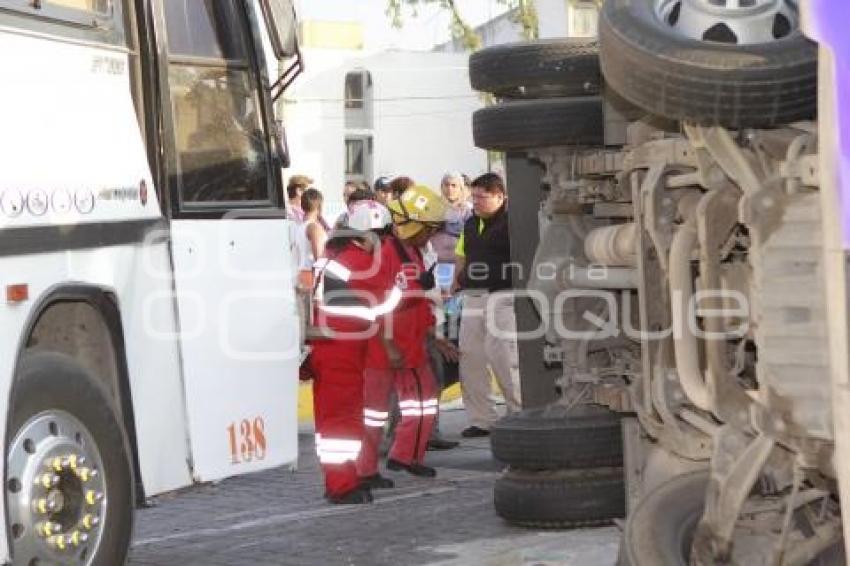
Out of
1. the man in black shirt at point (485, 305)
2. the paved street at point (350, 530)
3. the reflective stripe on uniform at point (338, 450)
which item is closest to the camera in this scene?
the paved street at point (350, 530)

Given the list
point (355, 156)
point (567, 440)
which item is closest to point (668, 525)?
point (567, 440)

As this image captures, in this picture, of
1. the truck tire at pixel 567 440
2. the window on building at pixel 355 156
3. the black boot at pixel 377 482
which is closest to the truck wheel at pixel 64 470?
the truck tire at pixel 567 440

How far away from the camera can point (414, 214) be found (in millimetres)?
10102

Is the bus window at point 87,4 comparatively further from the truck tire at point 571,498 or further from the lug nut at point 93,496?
the truck tire at point 571,498

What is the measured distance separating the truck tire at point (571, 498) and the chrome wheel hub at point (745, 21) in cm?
290

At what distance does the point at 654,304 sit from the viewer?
6375mm

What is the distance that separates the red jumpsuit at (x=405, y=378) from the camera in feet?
32.2

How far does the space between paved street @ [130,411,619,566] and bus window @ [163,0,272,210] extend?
4.35 ft

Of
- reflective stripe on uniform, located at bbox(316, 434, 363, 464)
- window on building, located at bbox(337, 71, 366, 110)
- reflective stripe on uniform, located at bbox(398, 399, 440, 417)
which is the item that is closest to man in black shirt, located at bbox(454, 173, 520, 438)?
reflective stripe on uniform, located at bbox(398, 399, 440, 417)

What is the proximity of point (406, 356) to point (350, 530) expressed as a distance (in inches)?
69.3

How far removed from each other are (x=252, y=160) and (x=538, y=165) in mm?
1503

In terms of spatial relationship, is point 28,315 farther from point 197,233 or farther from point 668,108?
point 668,108

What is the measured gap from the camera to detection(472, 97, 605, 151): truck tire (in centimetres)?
772

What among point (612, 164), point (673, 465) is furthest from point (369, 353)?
point (673, 465)
